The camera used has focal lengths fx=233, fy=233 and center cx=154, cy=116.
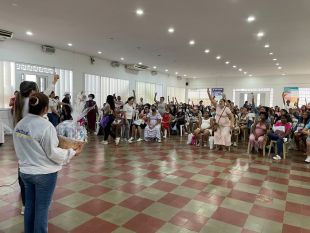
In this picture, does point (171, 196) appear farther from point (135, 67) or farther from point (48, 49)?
point (135, 67)

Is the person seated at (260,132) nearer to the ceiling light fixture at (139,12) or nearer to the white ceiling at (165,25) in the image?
the white ceiling at (165,25)

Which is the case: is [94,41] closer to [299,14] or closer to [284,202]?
[299,14]

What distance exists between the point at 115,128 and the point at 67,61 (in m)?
4.62

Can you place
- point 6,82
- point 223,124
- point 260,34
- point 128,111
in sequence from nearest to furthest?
point 223,124
point 260,34
point 128,111
point 6,82

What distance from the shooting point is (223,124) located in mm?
6328

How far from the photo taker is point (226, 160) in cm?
543

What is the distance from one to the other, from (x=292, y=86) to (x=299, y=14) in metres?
13.0

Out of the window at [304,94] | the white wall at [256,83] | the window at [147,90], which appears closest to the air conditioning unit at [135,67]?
the window at [147,90]

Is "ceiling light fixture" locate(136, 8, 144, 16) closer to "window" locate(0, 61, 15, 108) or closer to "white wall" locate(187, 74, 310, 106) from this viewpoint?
"window" locate(0, 61, 15, 108)

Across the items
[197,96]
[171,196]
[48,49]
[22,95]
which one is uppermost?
[48,49]

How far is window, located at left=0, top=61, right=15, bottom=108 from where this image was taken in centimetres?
824

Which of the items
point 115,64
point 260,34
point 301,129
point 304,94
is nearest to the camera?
point 301,129

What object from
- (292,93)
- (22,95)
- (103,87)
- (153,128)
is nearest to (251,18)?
(153,128)

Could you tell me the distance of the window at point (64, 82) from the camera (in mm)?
10089
